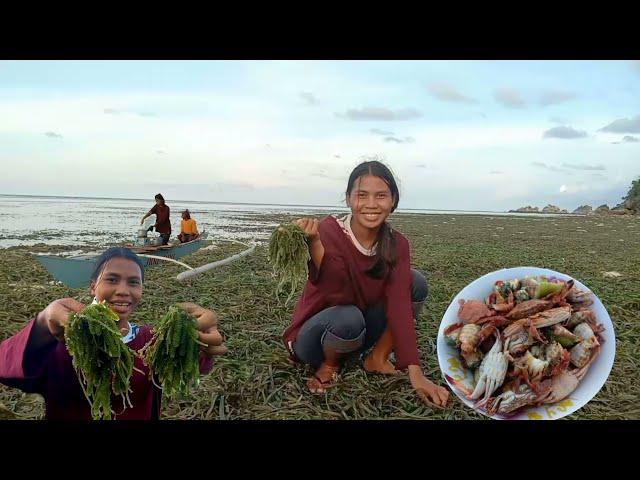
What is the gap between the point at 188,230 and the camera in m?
2.44

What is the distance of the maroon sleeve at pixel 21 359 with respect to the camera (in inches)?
66.5

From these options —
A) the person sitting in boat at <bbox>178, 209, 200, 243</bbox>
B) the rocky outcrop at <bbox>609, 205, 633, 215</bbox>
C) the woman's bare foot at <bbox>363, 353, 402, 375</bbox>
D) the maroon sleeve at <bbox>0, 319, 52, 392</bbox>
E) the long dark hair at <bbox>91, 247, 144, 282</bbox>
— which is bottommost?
the woman's bare foot at <bbox>363, 353, 402, 375</bbox>

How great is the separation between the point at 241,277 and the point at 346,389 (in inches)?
30.6

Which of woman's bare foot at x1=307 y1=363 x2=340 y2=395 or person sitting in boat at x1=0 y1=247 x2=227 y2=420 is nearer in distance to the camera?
person sitting in boat at x1=0 y1=247 x2=227 y2=420

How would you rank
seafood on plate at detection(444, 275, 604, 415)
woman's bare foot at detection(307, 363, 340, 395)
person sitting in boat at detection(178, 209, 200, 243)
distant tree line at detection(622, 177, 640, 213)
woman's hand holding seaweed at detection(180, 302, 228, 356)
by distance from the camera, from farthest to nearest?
distant tree line at detection(622, 177, 640, 213) < person sitting in boat at detection(178, 209, 200, 243) < woman's bare foot at detection(307, 363, 340, 395) < seafood on plate at detection(444, 275, 604, 415) < woman's hand holding seaweed at detection(180, 302, 228, 356)

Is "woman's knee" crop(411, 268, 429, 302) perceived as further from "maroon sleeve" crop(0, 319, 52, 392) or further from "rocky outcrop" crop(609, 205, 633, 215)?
"maroon sleeve" crop(0, 319, 52, 392)

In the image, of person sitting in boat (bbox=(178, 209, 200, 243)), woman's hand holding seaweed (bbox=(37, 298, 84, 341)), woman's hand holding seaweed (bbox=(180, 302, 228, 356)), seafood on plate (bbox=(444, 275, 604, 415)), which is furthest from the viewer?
person sitting in boat (bbox=(178, 209, 200, 243))

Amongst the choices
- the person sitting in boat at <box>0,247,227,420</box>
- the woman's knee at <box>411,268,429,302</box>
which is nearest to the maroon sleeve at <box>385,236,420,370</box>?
the woman's knee at <box>411,268,429,302</box>

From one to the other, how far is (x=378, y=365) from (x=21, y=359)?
4.66ft

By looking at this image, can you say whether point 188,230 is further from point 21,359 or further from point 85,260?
point 21,359

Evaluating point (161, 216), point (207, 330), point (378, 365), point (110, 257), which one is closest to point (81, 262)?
point (110, 257)

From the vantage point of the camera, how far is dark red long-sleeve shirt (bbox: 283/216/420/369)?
214 cm

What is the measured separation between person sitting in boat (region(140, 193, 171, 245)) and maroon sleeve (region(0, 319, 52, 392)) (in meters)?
0.72

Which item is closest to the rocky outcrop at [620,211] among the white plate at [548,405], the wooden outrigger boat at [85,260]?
the white plate at [548,405]
